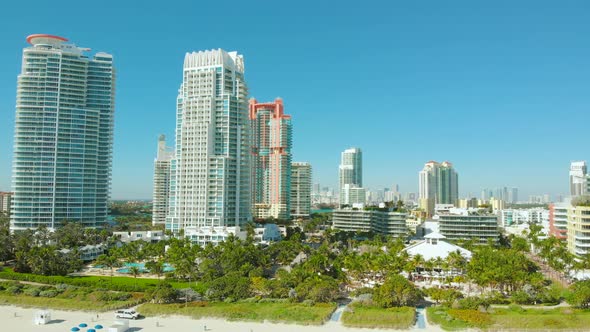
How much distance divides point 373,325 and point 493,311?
37.8 ft

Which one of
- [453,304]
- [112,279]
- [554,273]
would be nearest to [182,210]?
[112,279]

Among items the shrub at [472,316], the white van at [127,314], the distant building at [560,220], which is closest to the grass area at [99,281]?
the white van at [127,314]

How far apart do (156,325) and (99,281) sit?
17474 mm

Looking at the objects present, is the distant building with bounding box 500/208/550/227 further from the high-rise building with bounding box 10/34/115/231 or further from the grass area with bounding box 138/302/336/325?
the high-rise building with bounding box 10/34/115/231

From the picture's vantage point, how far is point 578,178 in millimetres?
120625

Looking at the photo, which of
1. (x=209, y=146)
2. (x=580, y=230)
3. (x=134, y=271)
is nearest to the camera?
(x=134, y=271)

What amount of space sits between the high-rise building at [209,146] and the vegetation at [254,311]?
38729 millimetres

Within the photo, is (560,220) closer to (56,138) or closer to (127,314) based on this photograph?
(127,314)

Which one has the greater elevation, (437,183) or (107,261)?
(437,183)

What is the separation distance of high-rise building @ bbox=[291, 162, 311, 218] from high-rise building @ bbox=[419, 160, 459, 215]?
2227 inches

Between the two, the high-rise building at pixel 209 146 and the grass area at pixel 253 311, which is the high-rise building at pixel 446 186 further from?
the grass area at pixel 253 311

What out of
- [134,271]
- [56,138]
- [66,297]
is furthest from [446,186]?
[66,297]

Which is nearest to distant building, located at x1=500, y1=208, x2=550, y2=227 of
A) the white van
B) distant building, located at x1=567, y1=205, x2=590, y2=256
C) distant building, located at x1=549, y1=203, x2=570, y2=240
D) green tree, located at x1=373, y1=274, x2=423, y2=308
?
distant building, located at x1=549, y1=203, x2=570, y2=240

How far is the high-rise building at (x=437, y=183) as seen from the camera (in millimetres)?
191750
